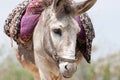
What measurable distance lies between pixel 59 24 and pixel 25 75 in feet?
70.6

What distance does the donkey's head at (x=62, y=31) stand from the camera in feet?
18.1

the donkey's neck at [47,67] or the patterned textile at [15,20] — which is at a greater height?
the patterned textile at [15,20]

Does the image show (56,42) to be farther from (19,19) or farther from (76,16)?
(19,19)

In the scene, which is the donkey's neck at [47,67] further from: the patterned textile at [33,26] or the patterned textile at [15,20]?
the patterned textile at [15,20]

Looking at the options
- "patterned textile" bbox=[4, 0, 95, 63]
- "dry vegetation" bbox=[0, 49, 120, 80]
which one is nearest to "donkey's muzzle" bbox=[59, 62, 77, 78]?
"patterned textile" bbox=[4, 0, 95, 63]

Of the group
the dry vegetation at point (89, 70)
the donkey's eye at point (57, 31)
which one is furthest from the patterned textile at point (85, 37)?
the dry vegetation at point (89, 70)

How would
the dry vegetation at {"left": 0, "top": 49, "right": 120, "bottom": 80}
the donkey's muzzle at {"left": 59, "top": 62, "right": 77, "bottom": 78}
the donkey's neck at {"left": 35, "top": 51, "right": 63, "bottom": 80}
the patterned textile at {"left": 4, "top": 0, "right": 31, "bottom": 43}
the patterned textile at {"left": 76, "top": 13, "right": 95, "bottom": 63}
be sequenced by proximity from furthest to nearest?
1. the dry vegetation at {"left": 0, "top": 49, "right": 120, "bottom": 80}
2. the patterned textile at {"left": 4, "top": 0, "right": 31, "bottom": 43}
3. the patterned textile at {"left": 76, "top": 13, "right": 95, "bottom": 63}
4. the donkey's neck at {"left": 35, "top": 51, "right": 63, "bottom": 80}
5. the donkey's muzzle at {"left": 59, "top": 62, "right": 77, "bottom": 78}

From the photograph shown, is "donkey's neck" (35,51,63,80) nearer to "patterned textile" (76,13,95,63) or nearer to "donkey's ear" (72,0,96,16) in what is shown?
"patterned textile" (76,13,95,63)

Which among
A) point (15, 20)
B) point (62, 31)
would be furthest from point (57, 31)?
point (15, 20)

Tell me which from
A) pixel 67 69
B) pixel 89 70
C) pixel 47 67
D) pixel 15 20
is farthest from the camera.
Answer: pixel 89 70

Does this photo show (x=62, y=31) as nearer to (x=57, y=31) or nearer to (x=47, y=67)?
(x=57, y=31)

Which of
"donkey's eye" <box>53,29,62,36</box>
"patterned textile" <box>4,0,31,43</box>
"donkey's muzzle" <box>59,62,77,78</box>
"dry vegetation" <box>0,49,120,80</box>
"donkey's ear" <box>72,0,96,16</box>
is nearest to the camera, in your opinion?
"donkey's muzzle" <box>59,62,77,78</box>

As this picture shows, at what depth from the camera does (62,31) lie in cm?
560

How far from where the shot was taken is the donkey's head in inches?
217
